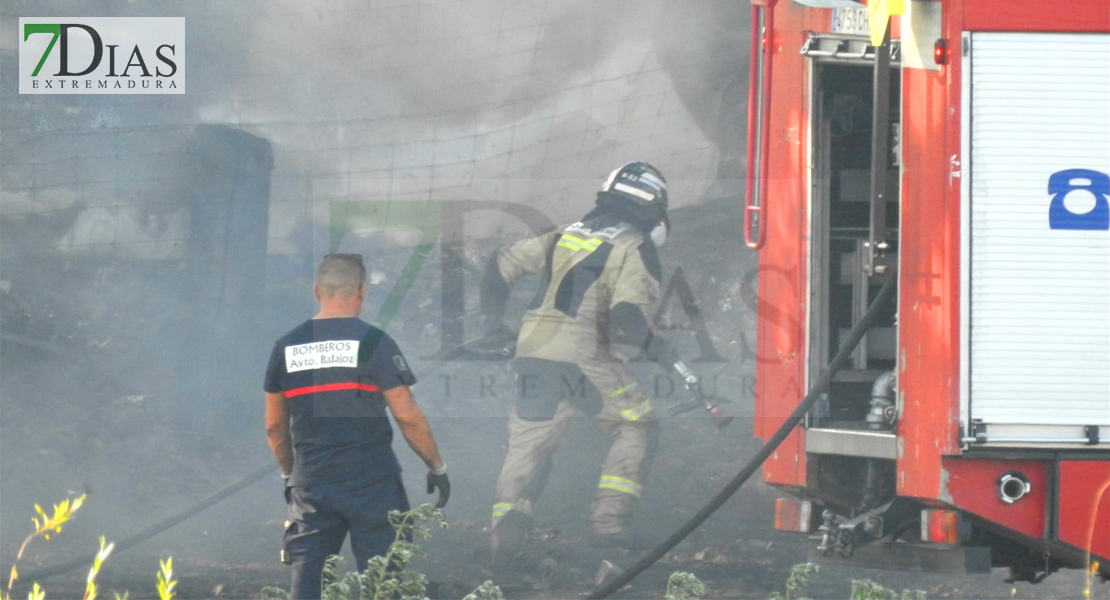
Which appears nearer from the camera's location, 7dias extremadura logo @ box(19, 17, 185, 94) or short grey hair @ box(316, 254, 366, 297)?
short grey hair @ box(316, 254, 366, 297)

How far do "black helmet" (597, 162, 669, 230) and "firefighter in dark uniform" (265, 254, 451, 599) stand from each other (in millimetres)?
2302

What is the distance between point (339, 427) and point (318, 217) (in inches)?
208

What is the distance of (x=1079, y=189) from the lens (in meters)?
4.18

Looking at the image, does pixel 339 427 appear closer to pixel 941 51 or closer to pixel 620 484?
pixel 620 484

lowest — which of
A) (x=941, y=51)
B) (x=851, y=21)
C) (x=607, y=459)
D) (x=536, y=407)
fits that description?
(x=607, y=459)

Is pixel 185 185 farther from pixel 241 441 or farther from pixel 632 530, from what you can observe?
pixel 632 530

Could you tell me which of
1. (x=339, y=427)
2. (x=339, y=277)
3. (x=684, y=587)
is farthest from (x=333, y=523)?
(x=684, y=587)

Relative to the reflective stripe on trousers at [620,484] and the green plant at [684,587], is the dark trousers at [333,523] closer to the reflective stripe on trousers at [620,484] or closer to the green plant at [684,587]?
the green plant at [684,587]

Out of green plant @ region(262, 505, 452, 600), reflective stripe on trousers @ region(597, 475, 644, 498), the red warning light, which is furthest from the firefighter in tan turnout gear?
green plant @ region(262, 505, 452, 600)

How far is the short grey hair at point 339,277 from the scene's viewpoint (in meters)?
4.45

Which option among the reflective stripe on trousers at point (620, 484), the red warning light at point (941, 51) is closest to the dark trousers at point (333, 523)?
the reflective stripe on trousers at point (620, 484)

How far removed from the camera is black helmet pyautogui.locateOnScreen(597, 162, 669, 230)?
650 cm

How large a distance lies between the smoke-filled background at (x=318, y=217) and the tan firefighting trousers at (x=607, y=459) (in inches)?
41.9

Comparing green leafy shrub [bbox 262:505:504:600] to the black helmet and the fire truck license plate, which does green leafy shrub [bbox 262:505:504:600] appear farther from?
the black helmet
